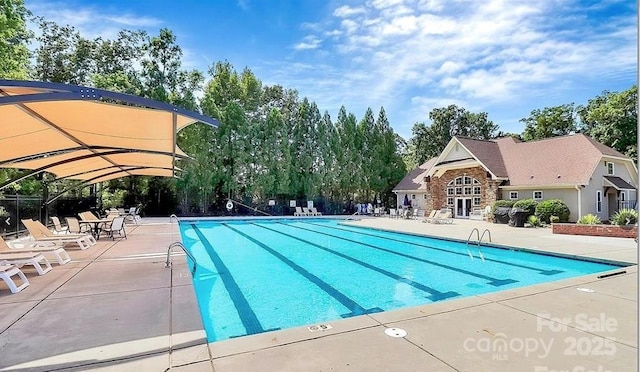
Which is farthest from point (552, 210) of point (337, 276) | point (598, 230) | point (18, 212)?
point (18, 212)

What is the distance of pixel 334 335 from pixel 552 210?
18.1 metres

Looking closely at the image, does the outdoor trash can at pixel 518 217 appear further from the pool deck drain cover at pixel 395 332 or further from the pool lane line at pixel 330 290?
the pool deck drain cover at pixel 395 332

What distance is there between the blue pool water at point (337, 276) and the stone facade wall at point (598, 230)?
16.3 feet

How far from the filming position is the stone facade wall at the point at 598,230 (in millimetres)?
11818

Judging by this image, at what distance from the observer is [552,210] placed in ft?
57.2

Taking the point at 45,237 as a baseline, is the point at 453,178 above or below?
above

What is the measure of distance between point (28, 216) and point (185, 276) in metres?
9.91

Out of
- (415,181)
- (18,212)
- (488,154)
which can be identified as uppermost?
(488,154)

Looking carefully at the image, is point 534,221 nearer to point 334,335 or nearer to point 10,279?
point 334,335

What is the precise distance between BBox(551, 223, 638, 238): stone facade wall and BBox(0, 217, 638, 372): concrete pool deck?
867cm

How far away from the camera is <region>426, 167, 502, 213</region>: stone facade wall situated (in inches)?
852

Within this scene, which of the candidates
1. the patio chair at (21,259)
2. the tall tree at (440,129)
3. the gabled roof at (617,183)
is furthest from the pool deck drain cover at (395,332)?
the tall tree at (440,129)

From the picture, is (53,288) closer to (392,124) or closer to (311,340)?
(311,340)

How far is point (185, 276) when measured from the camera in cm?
592
